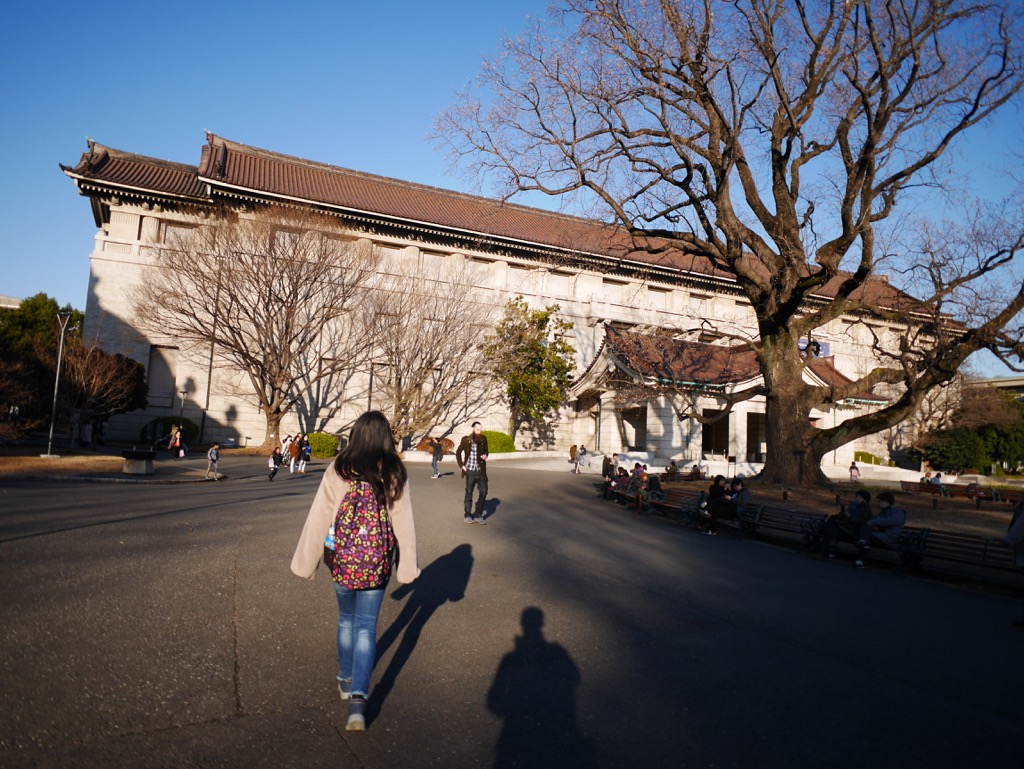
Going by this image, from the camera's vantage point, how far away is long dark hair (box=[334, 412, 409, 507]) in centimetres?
408

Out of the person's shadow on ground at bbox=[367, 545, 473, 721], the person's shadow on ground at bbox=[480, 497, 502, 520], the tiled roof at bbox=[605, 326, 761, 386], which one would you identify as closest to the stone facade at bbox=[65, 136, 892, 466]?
the tiled roof at bbox=[605, 326, 761, 386]

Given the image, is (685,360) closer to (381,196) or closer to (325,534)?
(381,196)

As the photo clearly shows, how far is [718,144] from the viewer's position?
16.8 metres

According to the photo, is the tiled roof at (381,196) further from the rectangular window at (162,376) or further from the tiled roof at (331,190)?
the rectangular window at (162,376)

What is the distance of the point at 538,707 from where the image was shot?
13.9ft

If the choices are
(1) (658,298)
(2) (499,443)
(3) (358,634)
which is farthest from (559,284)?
(3) (358,634)

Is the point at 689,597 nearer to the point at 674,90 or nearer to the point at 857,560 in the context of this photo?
the point at 857,560

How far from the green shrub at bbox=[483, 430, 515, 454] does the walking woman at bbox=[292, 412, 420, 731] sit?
1199 inches

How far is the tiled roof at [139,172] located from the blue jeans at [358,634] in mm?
32449

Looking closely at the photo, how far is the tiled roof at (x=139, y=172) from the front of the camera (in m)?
31.5

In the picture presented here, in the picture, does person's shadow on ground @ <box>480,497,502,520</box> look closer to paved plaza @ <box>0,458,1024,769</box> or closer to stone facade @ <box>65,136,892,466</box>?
paved plaza @ <box>0,458,1024,769</box>

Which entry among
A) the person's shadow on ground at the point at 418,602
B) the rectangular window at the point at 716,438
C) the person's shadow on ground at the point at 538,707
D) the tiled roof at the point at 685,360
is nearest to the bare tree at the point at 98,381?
the tiled roof at the point at 685,360

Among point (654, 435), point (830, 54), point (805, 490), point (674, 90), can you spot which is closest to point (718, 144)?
point (674, 90)

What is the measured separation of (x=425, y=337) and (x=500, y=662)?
26.3m
